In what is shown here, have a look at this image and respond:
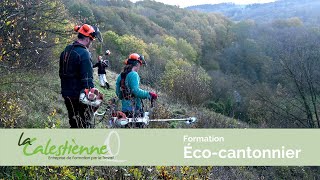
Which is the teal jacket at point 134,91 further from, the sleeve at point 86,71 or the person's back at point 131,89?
the sleeve at point 86,71

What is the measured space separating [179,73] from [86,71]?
2026 cm

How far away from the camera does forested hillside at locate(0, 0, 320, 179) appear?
591 centimetres

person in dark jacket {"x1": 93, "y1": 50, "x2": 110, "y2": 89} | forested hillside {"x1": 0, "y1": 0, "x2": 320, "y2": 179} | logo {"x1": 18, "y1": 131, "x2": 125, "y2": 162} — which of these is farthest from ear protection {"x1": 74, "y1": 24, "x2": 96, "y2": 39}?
person in dark jacket {"x1": 93, "y1": 50, "x2": 110, "y2": 89}

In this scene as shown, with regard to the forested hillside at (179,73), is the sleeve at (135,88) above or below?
above

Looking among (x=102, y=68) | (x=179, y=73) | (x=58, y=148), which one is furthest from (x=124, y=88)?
(x=179, y=73)

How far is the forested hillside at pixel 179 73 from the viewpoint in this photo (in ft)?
19.4

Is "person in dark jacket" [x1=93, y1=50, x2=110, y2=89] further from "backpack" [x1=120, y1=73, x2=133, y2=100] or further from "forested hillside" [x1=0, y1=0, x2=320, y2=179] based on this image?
"backpack" [x1=120, y1=73, x2=133, y2=100]

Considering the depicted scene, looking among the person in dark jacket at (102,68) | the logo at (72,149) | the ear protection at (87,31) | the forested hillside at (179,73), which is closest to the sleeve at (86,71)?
the ear protection at (87,31)

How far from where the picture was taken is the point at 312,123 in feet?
70.2

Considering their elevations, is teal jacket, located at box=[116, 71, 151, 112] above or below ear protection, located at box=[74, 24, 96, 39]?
below

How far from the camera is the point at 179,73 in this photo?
81.0 ft

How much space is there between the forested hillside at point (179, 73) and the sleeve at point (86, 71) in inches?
18.4

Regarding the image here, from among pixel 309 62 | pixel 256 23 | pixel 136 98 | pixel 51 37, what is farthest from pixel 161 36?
pixel 136 98

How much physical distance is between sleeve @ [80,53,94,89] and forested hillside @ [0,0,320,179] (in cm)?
47
